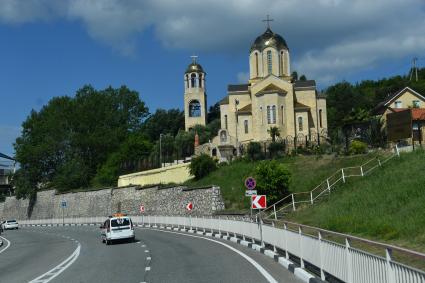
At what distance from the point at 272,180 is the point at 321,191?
141 inches

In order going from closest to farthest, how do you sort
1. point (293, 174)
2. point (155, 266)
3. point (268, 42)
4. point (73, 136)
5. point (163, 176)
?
1. point (155, 266)
2. point (293, 174)
3. point (163, 176)
4. point (268, 42)
5. point (73, 136)

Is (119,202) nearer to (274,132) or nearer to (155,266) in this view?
(274,132)

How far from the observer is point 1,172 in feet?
472

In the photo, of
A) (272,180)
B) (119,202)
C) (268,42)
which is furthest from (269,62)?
(272,180)

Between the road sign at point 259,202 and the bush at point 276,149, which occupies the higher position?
the bush at point 276,149

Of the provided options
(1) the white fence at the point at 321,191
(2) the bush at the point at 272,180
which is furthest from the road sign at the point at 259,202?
(2) the bush at the point at 272,180

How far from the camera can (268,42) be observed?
275ft

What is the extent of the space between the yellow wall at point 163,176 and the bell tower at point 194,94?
111ft

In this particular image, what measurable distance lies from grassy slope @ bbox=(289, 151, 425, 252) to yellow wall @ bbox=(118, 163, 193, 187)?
28670mm

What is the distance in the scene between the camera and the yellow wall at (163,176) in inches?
2657

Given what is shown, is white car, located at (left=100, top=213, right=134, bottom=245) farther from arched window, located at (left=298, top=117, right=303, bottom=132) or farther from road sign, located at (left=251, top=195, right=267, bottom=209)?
arched window, located at (left=298, top=117, right=303, bottom=132)

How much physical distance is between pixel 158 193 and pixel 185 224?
19.4m

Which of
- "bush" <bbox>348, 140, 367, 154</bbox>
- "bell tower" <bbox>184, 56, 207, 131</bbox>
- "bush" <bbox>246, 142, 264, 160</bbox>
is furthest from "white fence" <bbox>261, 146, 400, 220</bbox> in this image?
"bell tower" <bbox>184, 56, 207, 131</bbox>

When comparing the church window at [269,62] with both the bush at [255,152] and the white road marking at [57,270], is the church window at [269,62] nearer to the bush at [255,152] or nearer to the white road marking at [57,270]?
the bush at [255,152]
